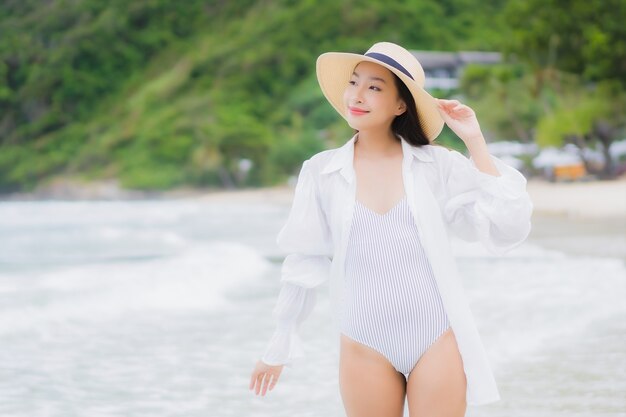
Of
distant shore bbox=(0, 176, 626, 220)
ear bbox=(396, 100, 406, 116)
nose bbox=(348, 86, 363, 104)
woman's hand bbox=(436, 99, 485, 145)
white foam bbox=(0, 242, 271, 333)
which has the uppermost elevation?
nose bbox=(348, 86, 363, 104)

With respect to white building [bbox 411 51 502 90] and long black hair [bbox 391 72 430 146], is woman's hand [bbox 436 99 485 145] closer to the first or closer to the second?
long black hair [bbox 391 72 430 146]

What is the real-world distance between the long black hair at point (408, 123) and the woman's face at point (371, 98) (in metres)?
0.02

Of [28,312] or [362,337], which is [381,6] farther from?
[362,337]

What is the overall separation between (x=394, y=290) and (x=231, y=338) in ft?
16.4

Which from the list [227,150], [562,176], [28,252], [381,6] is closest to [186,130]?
[227,150]

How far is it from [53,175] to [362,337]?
72.2m

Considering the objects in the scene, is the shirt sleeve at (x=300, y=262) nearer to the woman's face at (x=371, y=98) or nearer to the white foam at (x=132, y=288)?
the woman's face at (x=371, y=98)

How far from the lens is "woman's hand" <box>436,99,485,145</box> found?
2.45m

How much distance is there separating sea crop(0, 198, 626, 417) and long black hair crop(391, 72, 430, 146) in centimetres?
232

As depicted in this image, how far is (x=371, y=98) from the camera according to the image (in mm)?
2518

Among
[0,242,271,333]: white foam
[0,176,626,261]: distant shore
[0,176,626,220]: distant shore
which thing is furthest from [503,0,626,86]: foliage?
[0,242,271,333]: white foam

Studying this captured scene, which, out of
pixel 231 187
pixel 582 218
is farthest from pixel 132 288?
pixel 231 187

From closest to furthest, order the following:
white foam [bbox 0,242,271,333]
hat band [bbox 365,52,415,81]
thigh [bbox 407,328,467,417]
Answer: thigh [bbox 407,328,467,417] < hat band [bbox 365,52,415,81] < white foam [bbox 0,242,271,333]

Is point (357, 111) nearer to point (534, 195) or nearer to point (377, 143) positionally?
point (377, 143)
